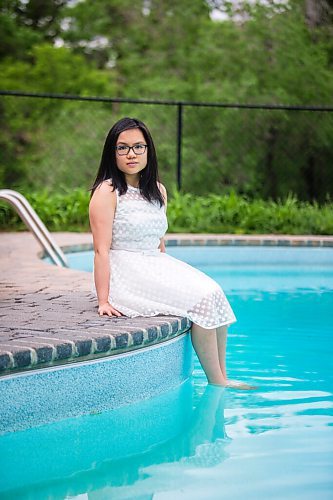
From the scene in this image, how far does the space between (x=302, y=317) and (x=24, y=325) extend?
2985 millimetres

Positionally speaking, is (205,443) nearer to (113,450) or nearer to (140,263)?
(113,450)

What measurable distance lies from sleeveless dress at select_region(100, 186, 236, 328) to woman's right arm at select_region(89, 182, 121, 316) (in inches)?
2.0

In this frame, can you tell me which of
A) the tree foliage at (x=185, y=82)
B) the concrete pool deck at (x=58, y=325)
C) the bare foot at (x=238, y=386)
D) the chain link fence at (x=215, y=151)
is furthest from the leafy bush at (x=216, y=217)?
the bare foot at (x=238, y=386)

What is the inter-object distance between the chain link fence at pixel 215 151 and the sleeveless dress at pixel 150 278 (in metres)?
10.1

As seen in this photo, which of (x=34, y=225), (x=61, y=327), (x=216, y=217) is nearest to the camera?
(x=61, y=327)

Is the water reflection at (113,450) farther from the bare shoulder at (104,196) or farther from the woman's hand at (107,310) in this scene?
the bare shoulder at (104,196)

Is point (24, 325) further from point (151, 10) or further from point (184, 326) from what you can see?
point (151, 10)

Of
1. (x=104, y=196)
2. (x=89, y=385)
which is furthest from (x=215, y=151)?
(x=89, y=385)

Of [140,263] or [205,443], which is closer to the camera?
[205,443]

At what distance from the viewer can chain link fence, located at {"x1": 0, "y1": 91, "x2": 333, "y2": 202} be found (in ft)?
48.9

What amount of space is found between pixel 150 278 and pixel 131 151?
600 millimetres

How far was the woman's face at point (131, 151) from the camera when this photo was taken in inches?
163

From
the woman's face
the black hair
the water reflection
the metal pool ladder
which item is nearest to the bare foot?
the water reflection

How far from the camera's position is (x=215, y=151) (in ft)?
51.9
